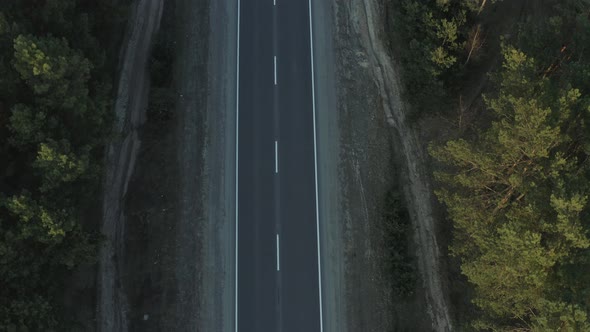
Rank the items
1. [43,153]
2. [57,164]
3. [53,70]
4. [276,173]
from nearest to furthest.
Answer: [43,153] → [53,70] → [57,164] → [276,173]

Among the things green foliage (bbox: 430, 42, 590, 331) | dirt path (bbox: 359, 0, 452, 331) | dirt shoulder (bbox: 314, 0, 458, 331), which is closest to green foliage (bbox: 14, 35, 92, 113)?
dirt shoulder (bbox: 314, 0, 458, 331)

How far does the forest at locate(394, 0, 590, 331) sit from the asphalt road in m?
7.57

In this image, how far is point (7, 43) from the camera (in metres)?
20.4

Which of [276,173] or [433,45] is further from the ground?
[433,45]

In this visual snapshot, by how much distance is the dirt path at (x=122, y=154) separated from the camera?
85.9ft

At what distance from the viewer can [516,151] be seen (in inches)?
793

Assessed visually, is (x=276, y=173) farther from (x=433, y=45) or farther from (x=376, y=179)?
(x=433, y=45)

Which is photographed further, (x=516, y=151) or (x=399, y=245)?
(x=399, y=245)

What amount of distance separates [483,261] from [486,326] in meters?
2.99

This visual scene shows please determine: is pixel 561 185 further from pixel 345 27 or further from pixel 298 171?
pixel 345 27

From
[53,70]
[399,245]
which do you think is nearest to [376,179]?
[399,245]

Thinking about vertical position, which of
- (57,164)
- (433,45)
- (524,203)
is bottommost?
(524,203)

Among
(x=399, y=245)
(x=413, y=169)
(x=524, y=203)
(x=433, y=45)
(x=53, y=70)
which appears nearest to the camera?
(x=53, y=70)

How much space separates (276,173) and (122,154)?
912cm
